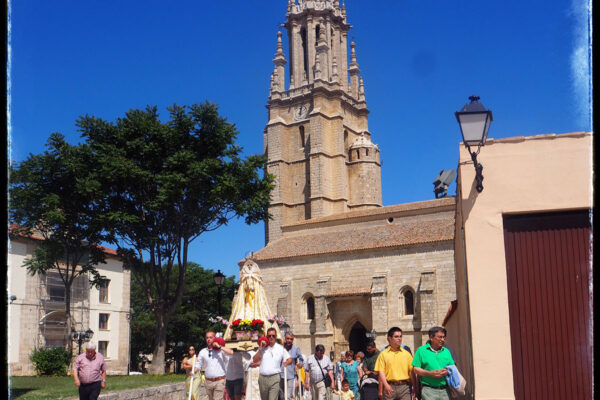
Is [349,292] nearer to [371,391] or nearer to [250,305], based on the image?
[250,305]

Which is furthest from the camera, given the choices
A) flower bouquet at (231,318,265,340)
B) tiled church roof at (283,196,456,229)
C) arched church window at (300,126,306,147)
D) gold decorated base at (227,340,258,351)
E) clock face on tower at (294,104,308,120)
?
clock face on tower at (294,104,308,120)

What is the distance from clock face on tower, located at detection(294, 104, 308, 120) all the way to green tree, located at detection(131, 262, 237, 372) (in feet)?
57.6

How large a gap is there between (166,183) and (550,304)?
2061 centimetres

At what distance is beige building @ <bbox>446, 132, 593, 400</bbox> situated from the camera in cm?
767

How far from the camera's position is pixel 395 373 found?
25.6ft

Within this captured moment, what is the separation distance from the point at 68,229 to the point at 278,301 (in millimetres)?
17202

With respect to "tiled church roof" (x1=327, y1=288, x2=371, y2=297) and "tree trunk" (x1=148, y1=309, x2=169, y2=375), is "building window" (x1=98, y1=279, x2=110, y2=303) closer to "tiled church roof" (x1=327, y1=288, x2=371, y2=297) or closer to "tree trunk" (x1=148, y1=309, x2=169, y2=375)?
"tiled church roof" (x1=327, y1=288, x2=371, y2=297)

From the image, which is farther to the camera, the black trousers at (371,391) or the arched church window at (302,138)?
the arched church window at (302,138)

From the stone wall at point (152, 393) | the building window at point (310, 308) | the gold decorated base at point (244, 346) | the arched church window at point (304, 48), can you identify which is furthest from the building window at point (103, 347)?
the arched church window at point (304, 48)

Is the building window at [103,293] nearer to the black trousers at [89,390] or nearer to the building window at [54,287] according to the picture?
the building window at [54,287]

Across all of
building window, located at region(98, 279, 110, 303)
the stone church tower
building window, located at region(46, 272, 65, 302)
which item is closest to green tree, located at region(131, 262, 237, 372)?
the stone church tower

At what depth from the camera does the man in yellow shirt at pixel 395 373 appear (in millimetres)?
7738

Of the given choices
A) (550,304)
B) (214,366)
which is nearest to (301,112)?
(214,366)

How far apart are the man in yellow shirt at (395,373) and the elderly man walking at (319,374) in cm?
502
